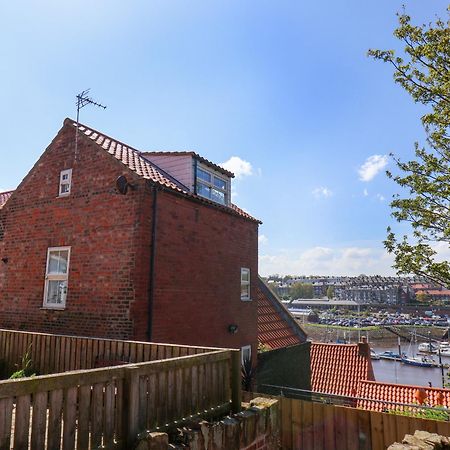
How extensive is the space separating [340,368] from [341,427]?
13614 millimetres

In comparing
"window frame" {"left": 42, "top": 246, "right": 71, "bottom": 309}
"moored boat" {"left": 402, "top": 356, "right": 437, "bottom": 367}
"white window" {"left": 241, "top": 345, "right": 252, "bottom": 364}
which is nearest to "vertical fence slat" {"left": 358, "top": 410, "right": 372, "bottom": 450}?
"white window" {"left": 241, "top": 345, "right": 252, "bottom": 364}

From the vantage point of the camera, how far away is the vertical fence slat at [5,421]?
125 inches

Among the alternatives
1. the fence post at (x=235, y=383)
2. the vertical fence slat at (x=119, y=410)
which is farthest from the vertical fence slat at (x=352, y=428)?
the vertical fence slat at (x=119, y=410)

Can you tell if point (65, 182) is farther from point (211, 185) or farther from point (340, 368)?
point (340, 368)

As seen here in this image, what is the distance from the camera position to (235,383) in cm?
592

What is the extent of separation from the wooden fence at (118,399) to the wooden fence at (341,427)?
2290 mm

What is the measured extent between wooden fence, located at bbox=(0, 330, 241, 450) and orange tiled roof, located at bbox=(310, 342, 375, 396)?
578 inches

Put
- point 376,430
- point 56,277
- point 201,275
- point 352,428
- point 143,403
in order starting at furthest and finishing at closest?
point 201,275, point 56,277, point 352,428, point 376,430, point 143,403

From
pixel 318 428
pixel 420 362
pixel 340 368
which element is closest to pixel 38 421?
pixel 318 428

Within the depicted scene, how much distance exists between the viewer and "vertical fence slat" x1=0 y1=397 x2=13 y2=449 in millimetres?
3174

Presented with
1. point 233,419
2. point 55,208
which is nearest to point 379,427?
point 233,419

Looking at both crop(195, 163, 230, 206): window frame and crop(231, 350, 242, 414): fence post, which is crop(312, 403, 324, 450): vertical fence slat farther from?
crop(195, 163, 230, 206): window frame

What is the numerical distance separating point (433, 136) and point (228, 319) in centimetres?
850

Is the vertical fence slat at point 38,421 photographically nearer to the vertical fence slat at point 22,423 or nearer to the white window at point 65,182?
the vertical fence slat at point 22,423
